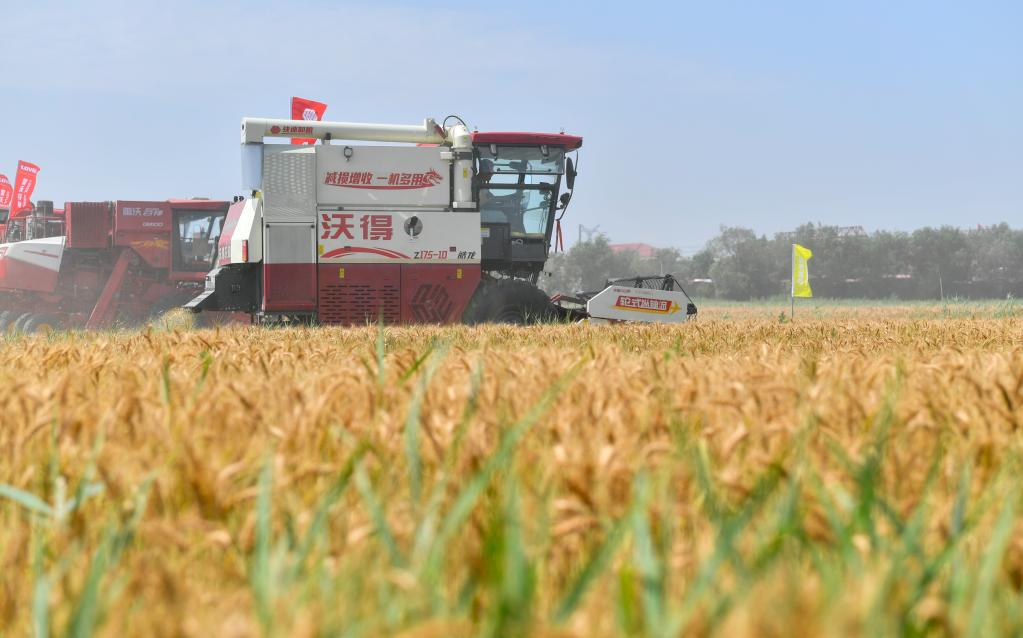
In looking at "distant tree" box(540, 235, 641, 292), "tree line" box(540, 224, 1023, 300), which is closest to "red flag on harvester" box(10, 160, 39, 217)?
"tree line" box(540, 224, 1023, 300)

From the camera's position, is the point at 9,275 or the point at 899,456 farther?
the point at 9,275

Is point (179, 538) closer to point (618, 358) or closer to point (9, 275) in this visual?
point (618, 358)

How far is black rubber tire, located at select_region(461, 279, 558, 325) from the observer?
15547 millimetres

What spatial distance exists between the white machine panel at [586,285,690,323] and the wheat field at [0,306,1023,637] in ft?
42.5

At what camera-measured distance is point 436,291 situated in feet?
51.0

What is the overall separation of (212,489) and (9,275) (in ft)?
87.6

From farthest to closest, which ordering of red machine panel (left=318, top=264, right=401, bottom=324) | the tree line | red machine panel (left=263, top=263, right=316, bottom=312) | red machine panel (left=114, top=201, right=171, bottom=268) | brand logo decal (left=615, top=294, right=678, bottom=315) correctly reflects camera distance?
1. the tree line
2. red machine panel (left=114, top=201, right=171, bottom=268)
3. brand logo decal (left=615, top=294, right=678, bottom=315)
4. red machine panel (left=318, top=264, right=401, bottom=324)
5. red machine panel (left=263, top=263, right=316, bottom=312)

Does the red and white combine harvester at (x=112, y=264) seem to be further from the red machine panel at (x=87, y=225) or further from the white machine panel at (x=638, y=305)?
the white machine panel at (x=638, y=305)

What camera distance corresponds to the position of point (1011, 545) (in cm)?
164

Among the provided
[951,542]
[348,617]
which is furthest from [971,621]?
[348,617]

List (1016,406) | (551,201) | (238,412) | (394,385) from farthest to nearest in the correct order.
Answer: (551,201), (394,385), (1016,406), (238,412)

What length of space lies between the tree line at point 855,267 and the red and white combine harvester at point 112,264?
64.1 meters

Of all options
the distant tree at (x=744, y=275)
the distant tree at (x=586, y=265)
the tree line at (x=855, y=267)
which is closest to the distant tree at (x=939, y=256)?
the tree line at (x=855, y=267)

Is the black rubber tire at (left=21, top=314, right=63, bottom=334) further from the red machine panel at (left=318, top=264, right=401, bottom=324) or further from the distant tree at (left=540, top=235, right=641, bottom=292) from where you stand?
the distant tree at (left=540, top=235, right=641, bottom=292)
